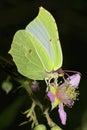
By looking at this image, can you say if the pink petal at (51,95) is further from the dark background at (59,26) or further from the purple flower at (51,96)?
the dark background at (59,26)

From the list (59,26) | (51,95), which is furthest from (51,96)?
(59,26)

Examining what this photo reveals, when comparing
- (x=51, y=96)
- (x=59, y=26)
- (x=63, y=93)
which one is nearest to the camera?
(x=51, y=96)

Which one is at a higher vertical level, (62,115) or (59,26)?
(62,115)

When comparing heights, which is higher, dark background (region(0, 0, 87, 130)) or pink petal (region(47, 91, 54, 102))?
pink petal (region(47, 91, 54, 102))

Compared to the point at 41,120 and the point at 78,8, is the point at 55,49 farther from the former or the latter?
the point at 78,8

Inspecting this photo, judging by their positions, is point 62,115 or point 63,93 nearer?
point 62,115

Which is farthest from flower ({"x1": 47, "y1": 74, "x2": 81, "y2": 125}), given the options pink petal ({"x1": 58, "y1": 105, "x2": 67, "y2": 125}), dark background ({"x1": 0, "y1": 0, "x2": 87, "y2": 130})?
dark background ({"x1": 0, "y1": 0, "x2": 87, "y2": 130})

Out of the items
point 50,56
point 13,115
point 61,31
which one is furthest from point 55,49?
point 61,31

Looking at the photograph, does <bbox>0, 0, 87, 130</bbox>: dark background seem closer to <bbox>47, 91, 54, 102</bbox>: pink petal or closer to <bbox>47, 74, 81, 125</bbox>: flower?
<bbox>47, 74, 81, 125</bbox>: flower

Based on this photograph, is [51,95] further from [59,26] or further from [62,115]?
[59,26]

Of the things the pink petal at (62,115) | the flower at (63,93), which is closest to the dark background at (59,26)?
the flower at (63,93)

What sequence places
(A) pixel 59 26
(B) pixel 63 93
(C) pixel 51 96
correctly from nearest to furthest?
(C) pixel 51 96 → (B) pixel 63 93 → (A) pixel 59 26
